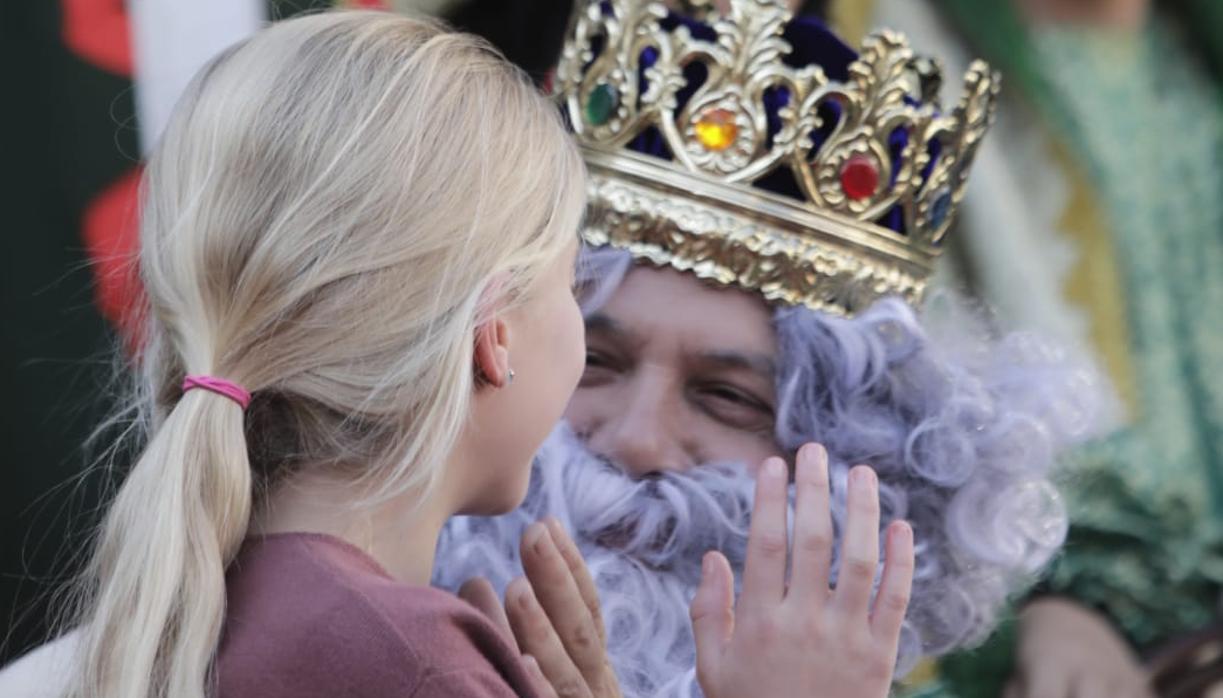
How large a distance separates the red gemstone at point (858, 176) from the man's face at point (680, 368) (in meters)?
0.17

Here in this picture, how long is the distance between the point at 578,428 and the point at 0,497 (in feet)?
2.40

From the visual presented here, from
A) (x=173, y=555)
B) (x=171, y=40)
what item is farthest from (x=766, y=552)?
(x=171, y=40)

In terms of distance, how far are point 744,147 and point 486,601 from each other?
0.65 metres

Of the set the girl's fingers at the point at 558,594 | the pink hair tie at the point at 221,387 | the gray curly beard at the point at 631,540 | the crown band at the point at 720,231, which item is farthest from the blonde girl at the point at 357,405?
the crown band at the point at 720,231

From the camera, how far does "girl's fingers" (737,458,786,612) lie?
126 cm

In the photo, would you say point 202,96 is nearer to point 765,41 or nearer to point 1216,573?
point 765,41

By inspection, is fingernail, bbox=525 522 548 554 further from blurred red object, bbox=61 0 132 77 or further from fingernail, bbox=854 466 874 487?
blurred red object, bbox=61 0 132 77

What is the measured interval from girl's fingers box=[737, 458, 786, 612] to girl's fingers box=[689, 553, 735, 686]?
0.03 m

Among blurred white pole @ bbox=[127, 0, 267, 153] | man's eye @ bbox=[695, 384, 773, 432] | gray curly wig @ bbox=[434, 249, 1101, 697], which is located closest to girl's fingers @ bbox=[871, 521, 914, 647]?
gray curly wig @ bbox=[434, 249, 1101, 697]

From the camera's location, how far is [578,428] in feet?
5.87

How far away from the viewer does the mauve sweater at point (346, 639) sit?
3.53ft

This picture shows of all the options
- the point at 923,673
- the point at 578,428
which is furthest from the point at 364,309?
the point at 923,673

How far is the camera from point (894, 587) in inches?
50.4

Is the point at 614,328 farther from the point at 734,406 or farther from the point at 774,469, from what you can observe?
the point at 774,469
